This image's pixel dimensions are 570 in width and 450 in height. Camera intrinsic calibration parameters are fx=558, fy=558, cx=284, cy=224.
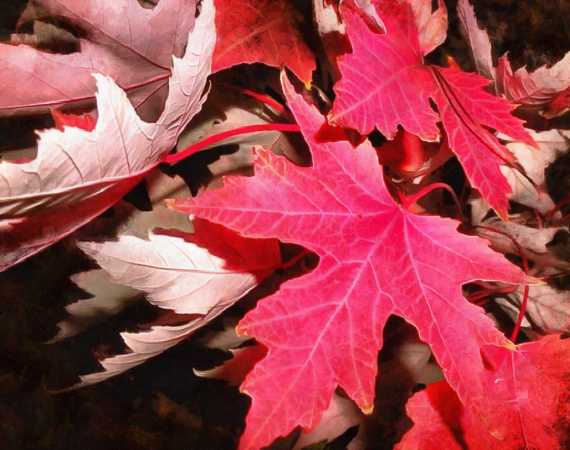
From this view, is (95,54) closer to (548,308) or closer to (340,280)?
(340,280)

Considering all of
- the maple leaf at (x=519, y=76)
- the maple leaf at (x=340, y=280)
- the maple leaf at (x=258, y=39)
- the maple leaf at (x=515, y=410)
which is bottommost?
the maple leaf at (x=515, y=410)

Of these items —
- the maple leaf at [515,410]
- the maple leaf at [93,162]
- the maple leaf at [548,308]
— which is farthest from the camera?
the maple leaf at [548,308]

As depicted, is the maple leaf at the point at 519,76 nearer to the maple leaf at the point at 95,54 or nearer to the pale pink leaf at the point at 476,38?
the pale pink leaf at the point at 476,38

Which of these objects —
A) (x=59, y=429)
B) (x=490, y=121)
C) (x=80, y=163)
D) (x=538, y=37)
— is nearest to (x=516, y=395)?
(x=490, y=121)

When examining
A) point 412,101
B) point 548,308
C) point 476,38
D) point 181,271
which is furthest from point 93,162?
point 548,308

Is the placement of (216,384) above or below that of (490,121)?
below

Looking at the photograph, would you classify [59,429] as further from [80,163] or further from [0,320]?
[80,163]

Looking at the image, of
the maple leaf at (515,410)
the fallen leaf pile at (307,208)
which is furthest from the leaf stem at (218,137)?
the maple leaf at (515,410)
